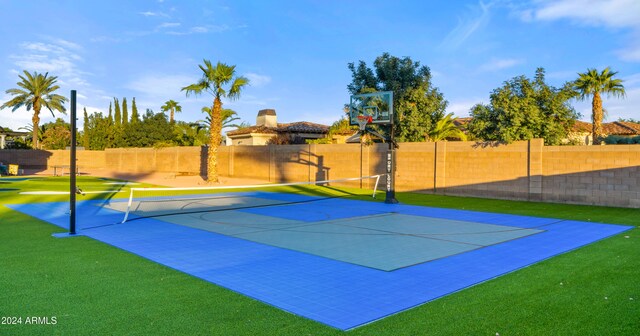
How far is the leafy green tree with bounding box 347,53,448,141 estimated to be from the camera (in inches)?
1169

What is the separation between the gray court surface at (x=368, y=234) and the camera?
10016 mm

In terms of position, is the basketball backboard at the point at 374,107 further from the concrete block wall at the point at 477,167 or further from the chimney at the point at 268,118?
the chimney at the point at 268,118

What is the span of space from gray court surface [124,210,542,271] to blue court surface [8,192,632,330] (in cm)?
3

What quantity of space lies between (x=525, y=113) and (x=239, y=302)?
19.7 meters

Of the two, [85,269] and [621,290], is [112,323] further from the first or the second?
[621,290]

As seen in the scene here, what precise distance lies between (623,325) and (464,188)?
18581mm

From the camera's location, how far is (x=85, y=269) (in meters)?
8.38

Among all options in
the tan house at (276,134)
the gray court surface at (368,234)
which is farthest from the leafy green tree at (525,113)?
the tan house at (276,134)

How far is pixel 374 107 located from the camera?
21.3 metres

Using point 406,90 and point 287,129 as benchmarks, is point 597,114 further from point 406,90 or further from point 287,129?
point 287,129

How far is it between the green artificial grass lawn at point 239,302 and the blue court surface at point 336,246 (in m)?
0.39

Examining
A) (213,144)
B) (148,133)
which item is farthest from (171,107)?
(213,144)

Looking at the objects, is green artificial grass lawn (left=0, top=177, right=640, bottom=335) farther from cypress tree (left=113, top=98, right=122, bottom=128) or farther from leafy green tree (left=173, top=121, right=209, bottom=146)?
cypress tree (left=113, top=98, right=122, bottom=128)

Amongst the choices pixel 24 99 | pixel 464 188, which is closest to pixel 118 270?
pixel 464 188
